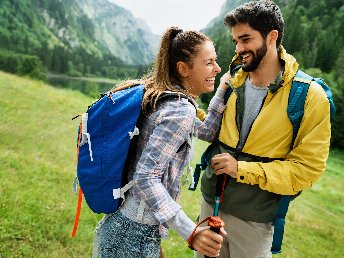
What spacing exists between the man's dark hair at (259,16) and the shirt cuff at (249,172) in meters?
1.48

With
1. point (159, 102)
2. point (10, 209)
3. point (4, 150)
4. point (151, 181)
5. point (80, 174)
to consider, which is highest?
point (159, 102)

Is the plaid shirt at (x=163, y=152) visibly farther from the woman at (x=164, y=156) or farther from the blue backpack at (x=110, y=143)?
the blue backpack at (x=110, y=143)

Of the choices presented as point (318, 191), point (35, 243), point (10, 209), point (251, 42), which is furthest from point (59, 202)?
point (318, 191)

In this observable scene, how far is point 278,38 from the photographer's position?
4.14m

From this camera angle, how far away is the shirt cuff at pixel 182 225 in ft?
8.03

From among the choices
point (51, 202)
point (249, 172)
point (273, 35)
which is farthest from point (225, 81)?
point (51, 202)

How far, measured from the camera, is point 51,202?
8.19 metres

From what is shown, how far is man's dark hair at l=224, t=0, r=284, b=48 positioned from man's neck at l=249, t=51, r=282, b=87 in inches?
10.1

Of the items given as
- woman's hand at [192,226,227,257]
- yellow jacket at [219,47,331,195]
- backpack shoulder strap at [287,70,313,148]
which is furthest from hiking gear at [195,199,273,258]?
woman's hand at [192,226,227,257]

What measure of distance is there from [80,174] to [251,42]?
94.7 inches

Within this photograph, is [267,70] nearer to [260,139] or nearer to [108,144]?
[260,139]

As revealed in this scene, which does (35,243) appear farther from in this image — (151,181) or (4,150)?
(4,150)

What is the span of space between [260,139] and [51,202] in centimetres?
596

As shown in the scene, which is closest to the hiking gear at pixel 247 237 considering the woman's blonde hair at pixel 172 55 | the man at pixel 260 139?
the man at pixel 260 139
